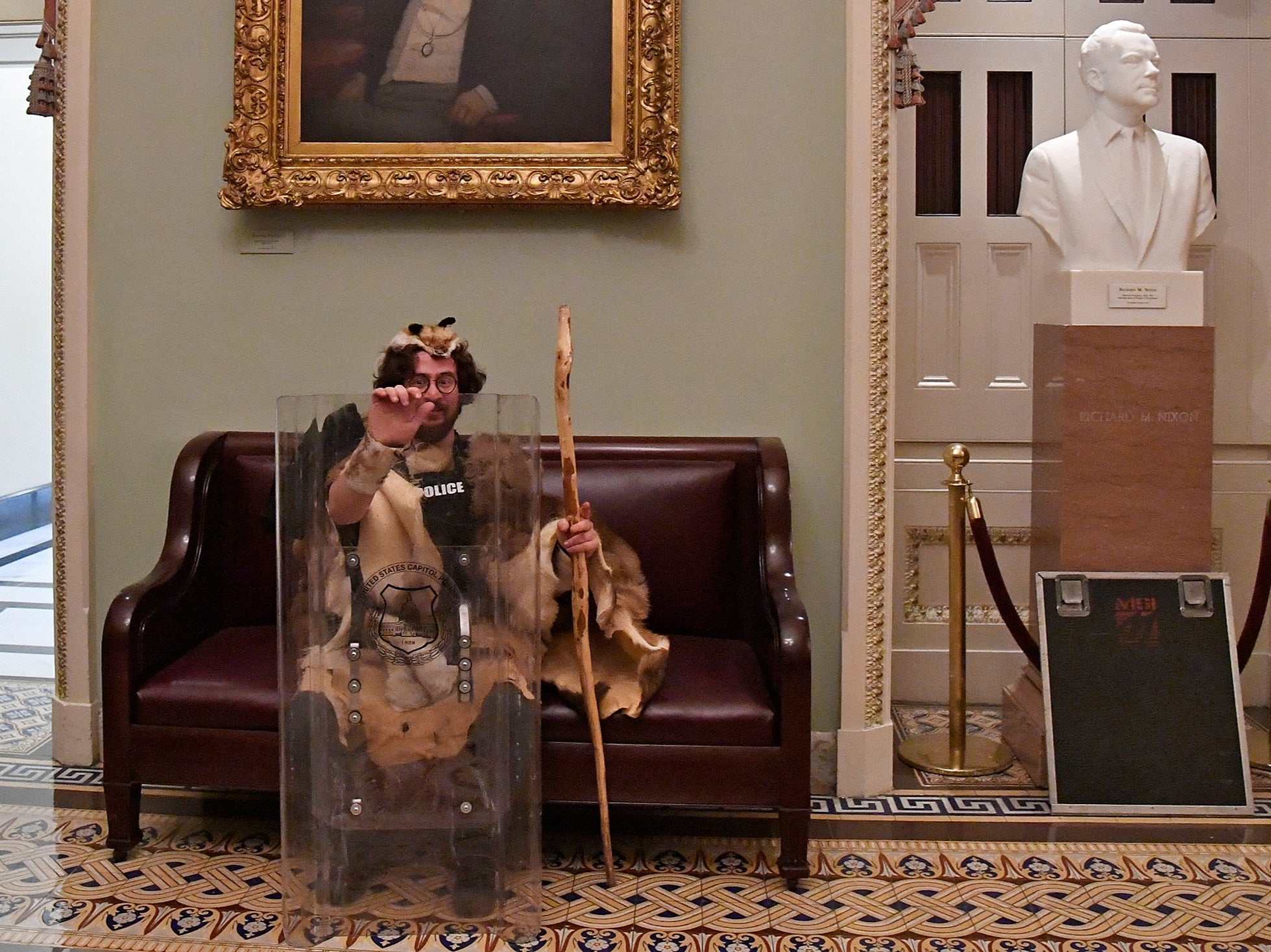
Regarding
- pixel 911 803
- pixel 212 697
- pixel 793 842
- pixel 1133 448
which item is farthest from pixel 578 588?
pixel 1133 448

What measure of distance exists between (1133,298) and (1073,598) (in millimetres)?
904

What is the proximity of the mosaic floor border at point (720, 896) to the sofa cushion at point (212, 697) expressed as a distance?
0.39 meters

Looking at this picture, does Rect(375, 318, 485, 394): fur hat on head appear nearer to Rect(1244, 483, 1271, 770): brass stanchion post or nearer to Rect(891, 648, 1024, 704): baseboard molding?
Rect(891, 648, 1024, 704): baseboard molding

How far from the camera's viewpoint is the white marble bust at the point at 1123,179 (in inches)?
144

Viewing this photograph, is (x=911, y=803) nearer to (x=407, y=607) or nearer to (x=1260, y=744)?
(x=1260, y=744)

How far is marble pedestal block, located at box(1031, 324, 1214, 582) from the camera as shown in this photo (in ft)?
11.9

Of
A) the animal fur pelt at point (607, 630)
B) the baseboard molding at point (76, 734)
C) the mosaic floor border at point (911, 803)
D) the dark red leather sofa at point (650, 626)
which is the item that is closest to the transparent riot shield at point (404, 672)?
the animal fur pelt at point (607, 630)

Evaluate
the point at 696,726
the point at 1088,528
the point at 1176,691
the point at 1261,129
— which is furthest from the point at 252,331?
the point at 1261,129

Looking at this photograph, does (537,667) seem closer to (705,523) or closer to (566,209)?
(705,523)

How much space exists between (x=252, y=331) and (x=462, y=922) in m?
1.96

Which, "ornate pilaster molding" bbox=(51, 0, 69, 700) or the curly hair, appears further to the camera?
"ornate pilaster molding" bbox=(51, 0, 69, 700)

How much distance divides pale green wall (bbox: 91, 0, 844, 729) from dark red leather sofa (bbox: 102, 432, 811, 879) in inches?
8.6

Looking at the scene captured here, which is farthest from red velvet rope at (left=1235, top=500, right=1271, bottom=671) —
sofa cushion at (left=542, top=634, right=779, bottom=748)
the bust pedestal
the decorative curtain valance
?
the decorative curtain valance

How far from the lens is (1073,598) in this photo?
3688 mm
